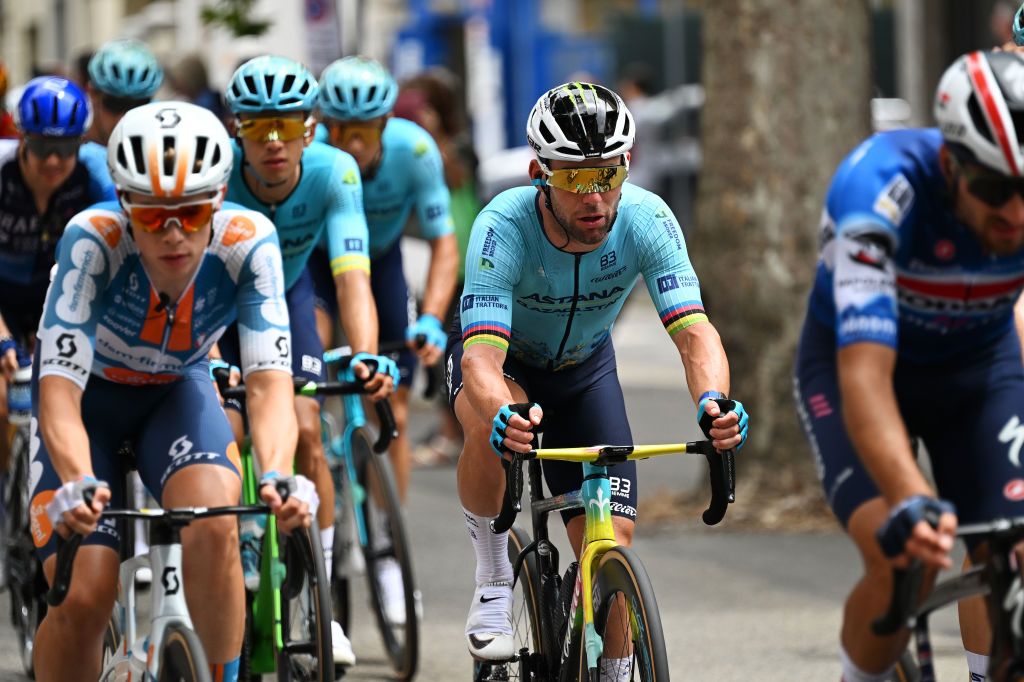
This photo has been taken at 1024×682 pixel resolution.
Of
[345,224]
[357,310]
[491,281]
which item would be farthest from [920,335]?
[345,224]

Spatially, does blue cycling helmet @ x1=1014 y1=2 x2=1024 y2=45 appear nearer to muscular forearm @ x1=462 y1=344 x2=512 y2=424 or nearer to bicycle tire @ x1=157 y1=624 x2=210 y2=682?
muscular forearm @ x1=462 y1=344 x2=512 y2=424

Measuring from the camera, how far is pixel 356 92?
321 inches

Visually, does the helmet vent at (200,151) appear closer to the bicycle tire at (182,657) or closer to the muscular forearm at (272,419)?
the muscular forearm at (272,419)

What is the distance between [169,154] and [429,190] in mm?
3557

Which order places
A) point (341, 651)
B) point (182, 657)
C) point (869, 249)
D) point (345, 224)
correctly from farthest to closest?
point (345, 224)
point (341, 651)
point (182, 657)
point (869, 249)

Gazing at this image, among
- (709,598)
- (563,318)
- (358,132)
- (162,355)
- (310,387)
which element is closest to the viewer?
(162,355)

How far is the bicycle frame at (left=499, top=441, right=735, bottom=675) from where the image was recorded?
16.1 feet

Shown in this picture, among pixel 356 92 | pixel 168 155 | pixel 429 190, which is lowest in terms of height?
pixel 168 155

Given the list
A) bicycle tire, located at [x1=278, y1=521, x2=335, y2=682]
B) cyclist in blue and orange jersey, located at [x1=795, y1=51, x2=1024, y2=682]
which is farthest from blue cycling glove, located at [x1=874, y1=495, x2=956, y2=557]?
bicycle tire, located at [x1=278, y1=521, x2=335, y2=682]

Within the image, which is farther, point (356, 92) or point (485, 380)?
point (356, 92)

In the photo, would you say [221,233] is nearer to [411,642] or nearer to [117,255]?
[117,255]

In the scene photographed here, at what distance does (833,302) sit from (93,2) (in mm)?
34751

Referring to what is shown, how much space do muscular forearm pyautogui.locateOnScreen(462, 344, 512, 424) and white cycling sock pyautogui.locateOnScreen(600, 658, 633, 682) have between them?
728 millimetres

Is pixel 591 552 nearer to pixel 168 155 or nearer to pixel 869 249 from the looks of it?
pixel 869 249
